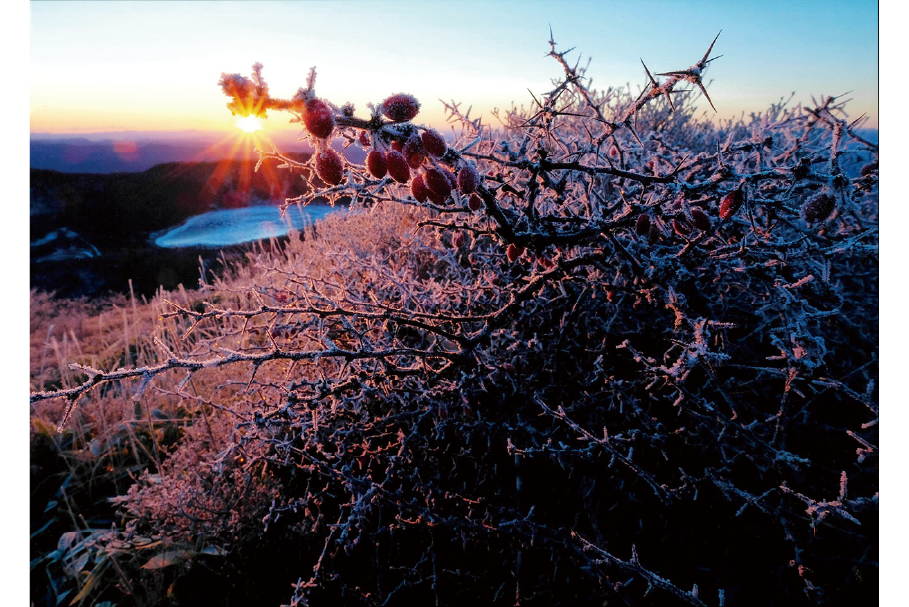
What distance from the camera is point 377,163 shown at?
89 cm

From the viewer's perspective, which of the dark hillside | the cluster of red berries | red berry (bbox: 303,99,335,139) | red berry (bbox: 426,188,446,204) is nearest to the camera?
red berry (bbox: 303,99,335,139)

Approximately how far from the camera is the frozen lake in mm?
10781

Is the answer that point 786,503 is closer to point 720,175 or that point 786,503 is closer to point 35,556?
point 720,175

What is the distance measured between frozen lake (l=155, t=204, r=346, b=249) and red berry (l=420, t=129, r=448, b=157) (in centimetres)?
964

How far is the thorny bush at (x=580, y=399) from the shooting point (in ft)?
3.94

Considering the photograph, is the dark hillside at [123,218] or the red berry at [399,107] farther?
the dark hillside at [123,218]

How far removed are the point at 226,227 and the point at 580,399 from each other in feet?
40.1

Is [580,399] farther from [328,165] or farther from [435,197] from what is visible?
[328,165]

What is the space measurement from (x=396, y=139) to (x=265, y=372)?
6.27ft

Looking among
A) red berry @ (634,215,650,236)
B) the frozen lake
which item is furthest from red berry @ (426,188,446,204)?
the frozen lake

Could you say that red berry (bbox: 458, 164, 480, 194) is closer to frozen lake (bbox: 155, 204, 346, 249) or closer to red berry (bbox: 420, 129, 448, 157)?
red berry (bbox: 420, 129, 448, 157)

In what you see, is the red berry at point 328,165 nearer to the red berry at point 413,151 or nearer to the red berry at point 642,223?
the red berry at point 413,151

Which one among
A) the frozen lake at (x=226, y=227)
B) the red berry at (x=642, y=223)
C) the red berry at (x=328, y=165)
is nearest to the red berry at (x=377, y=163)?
the red berry at (x=328, y=165)
